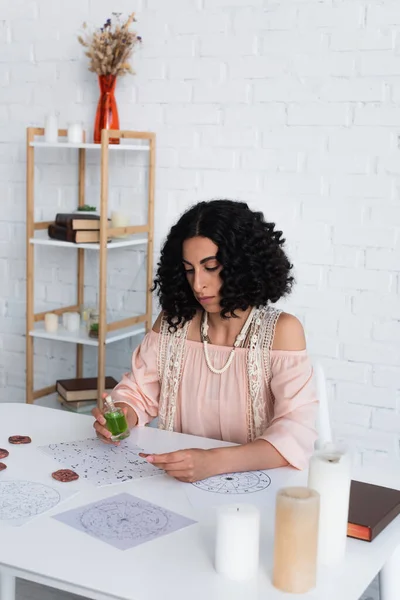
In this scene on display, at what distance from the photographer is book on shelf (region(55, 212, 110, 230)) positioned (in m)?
A: 3.03

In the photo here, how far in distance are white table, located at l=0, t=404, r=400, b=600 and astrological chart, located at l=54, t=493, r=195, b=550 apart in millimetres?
17

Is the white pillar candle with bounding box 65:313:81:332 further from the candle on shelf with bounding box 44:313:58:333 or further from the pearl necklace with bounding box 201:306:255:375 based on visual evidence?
the pearl necklace with bounding box 201:306:255:375

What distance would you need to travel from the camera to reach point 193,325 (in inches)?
83.2

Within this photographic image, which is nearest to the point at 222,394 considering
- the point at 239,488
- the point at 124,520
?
the point at 239,488

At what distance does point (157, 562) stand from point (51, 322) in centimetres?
201

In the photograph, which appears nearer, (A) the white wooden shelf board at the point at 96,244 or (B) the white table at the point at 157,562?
(B) the white table at the point at 157,562

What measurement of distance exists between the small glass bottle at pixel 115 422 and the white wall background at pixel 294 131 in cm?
130

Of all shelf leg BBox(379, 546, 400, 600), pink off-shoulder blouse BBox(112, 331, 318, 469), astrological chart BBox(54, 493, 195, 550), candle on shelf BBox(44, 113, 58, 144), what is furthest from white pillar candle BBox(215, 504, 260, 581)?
candle on shelf BBox(44, 113, 58, 144)

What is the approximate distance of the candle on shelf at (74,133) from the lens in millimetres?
3068

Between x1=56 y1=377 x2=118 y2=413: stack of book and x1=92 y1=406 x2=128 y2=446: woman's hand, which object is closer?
x1=92 y1=406 x2=128 y2=446: woman's hand

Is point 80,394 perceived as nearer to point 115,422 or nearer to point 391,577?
point 115,422

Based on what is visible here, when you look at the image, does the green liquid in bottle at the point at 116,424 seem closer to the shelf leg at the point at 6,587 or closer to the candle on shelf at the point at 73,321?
the shelf leg at the point at 6,587

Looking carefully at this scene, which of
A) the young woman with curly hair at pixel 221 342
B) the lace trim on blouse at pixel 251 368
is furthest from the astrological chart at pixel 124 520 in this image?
the lace trim on blouse at pixel 251 368

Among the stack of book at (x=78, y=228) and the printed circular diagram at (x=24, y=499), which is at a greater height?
the stack of book at (x=78, y=228)
